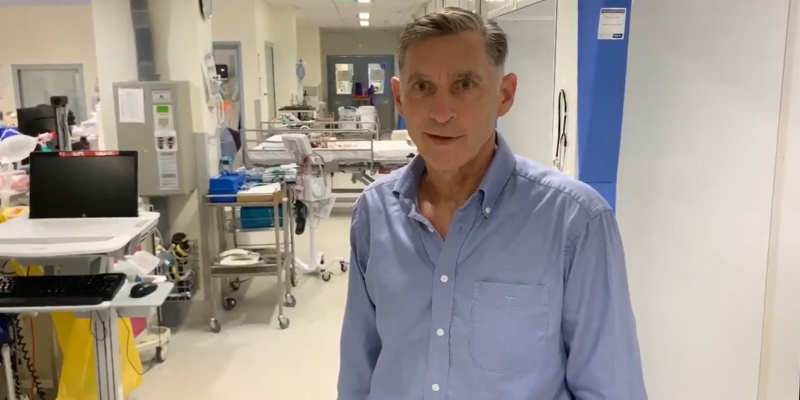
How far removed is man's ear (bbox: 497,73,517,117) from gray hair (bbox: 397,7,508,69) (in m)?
0.03

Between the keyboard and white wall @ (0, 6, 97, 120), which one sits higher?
white wall @ (0, 6, 97, 120)

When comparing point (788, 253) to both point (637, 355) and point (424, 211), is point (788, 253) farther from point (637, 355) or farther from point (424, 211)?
point (424, 211)

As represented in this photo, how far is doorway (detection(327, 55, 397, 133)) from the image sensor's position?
15.9m

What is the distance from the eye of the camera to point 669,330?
8.15ft

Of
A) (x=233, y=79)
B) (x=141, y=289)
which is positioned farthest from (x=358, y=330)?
(x=233, y=79)

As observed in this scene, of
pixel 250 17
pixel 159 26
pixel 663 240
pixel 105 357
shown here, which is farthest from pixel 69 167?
pixel 250 17

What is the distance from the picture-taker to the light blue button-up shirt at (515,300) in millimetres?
1035

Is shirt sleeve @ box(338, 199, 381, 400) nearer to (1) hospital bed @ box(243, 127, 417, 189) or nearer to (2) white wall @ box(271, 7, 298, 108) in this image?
(1) hospital bed @ box(243, 127, 417, 189)

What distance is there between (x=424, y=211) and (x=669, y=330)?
5.63 ft

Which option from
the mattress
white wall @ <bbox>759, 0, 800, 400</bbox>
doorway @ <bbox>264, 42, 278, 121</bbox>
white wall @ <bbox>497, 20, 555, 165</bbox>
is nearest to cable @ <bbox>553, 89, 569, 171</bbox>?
white wall @ <bbox>497, 20, 555, 165</bbox>

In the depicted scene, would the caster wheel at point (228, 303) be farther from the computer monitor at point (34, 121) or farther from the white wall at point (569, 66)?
the white wall at point (569, 66)

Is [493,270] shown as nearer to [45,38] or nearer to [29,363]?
[29,363]

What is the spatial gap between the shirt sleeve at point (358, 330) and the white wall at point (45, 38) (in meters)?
9.88

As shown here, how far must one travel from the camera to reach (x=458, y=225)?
1099 mm
